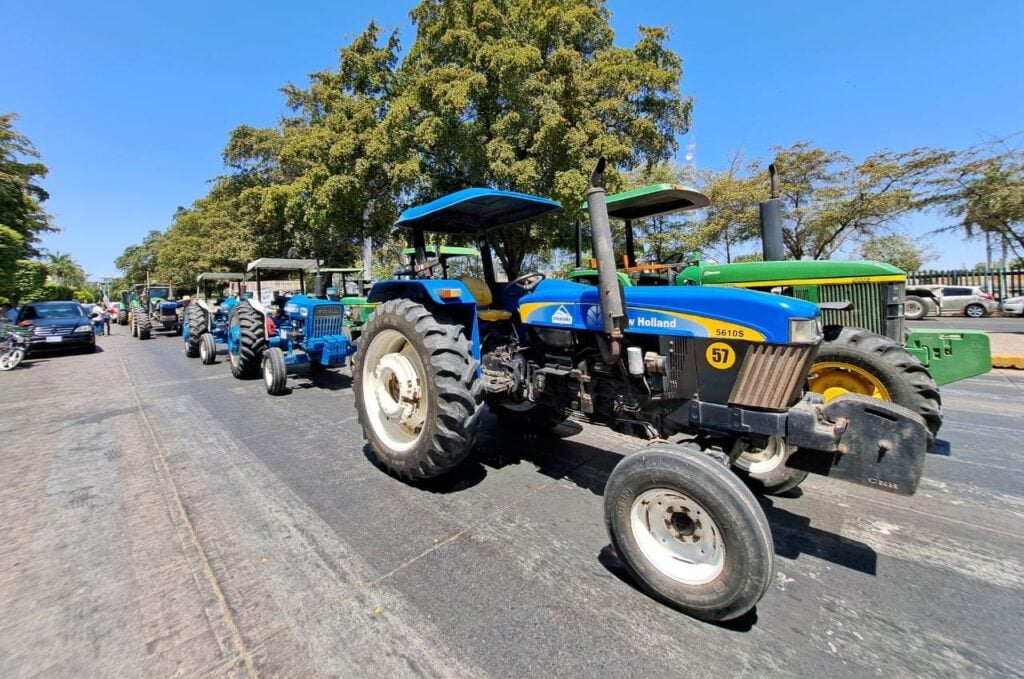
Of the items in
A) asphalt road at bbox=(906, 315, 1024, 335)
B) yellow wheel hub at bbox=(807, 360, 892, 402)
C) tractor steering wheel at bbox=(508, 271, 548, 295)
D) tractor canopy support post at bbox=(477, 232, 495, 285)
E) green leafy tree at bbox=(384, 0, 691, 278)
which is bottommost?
asphalt road at bbox=(906, 315, 1024, 335)

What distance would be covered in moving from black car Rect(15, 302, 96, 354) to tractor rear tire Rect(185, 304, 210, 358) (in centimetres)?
414

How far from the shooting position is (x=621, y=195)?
4.52 m

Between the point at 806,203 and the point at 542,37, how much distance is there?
12.8m

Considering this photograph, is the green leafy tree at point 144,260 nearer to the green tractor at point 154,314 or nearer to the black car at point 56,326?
the green tractor at point 154,314

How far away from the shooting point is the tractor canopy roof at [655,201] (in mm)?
4254

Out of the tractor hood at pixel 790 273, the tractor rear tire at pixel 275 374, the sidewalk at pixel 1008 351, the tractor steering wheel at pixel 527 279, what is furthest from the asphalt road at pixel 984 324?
the tractor rear tire at pixel 275 374

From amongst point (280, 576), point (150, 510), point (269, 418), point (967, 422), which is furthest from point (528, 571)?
point (967, 422)

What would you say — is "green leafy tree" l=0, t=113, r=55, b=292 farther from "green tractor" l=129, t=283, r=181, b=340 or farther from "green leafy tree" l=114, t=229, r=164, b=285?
"green leafy tree" l=114, t=229, r=164, b=285

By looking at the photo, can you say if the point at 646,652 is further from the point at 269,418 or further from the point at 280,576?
the point at 269,418

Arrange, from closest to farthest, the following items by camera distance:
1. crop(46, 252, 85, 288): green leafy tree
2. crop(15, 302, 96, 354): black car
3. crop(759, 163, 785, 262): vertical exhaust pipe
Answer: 1. crop(759, 163, 785, 262): vertical exhaust pipe
2. crop(15, 302, 96, 354): black car
3. crop(46, 252, 85, 288): green leafy tree

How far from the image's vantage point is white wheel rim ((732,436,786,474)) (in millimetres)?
3127

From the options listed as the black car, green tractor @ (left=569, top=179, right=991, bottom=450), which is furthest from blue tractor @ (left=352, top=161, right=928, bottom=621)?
the black car

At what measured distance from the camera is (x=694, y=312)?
7.88 feet

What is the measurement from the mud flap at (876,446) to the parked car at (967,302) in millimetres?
22855
